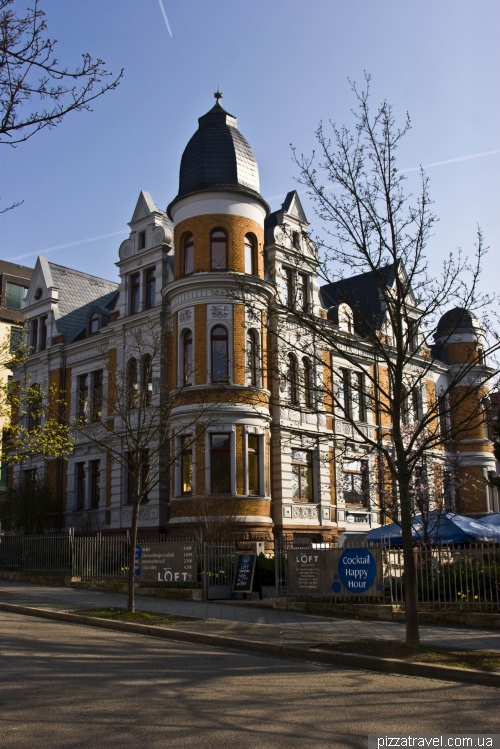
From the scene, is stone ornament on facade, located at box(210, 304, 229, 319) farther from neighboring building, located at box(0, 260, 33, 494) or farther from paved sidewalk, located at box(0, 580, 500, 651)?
neighboring building, located at box(0, 260, 33, 494)

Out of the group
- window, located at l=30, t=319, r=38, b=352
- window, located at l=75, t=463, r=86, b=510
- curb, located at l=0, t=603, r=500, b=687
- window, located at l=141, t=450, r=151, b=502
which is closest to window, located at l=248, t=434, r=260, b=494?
window, located at l=141, t=450, r=151, b=502

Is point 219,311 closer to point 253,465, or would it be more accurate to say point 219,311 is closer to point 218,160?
point 253,465

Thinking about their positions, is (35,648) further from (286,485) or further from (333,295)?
(333,295)

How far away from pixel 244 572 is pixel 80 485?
698 inches

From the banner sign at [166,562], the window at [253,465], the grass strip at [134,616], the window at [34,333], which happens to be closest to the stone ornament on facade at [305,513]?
the window at [253,465]

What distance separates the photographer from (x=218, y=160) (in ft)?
100

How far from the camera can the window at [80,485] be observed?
35844mm

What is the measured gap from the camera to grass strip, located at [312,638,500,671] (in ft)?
36.7

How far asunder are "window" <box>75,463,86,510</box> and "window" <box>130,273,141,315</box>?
321 inches

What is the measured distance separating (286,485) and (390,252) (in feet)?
57.2

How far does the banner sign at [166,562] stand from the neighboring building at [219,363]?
14.3ft

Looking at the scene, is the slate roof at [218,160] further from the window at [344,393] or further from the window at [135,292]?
the window at [344,393]

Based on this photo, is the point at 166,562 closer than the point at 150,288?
Yes

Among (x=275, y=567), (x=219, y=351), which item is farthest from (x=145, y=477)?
(x=275, y=567)
